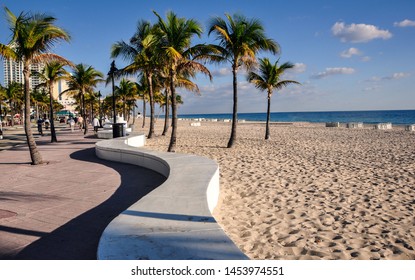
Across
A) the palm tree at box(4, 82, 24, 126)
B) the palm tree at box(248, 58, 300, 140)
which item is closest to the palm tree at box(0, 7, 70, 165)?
the palm tree at box(248, 58, 300, 140)

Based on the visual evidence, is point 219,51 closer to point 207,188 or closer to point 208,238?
point 207,188

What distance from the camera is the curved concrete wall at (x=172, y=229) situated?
2.81 metres

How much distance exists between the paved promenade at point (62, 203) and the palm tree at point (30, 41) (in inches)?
87.5

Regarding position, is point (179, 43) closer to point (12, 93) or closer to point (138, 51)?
point (138, 51)

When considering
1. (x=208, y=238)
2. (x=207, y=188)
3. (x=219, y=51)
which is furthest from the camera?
(x=219, y=51)

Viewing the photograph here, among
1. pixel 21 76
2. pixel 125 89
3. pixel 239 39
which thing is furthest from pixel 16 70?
pixel 21 76

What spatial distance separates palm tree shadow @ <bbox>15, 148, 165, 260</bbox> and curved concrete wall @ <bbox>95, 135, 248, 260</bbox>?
20.7 inches

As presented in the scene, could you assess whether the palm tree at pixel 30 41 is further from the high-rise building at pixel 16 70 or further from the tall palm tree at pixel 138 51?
the tall palm tree at pixel 138 51

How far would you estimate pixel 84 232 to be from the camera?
4.16 metres

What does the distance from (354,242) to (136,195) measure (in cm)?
420
